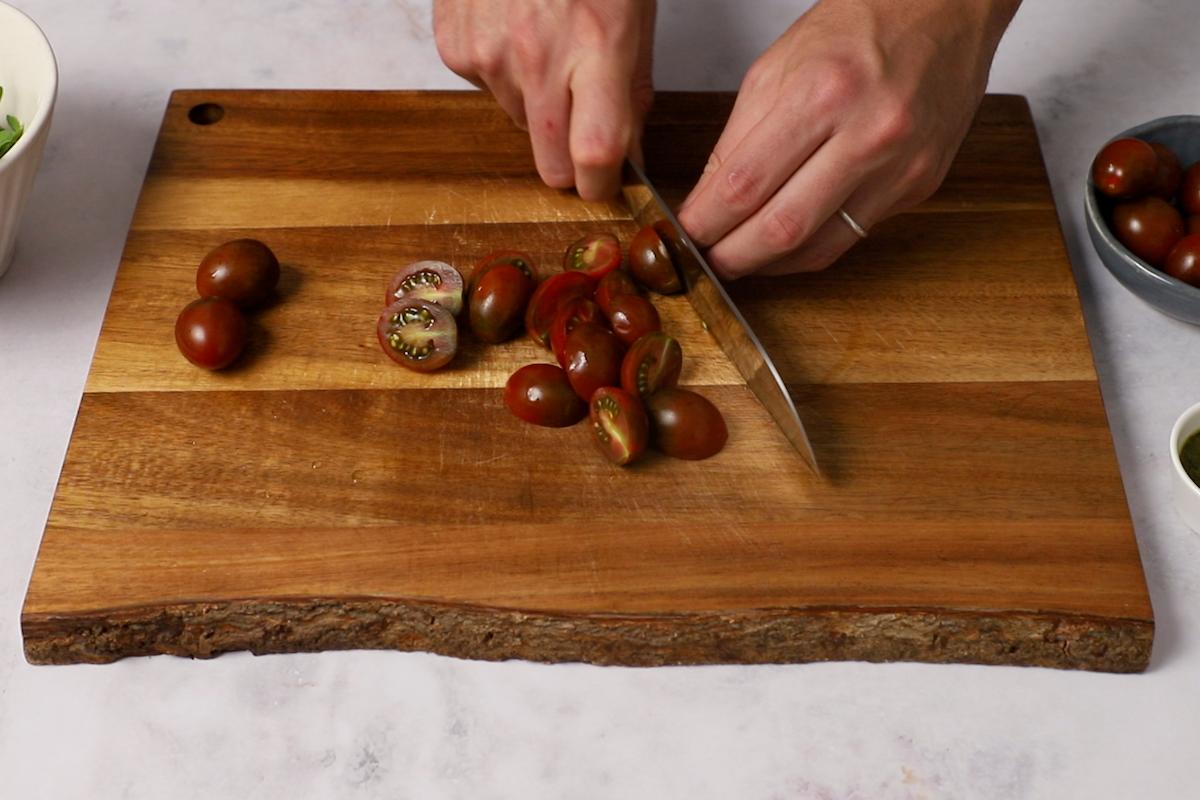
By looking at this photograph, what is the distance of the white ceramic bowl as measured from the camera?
2158mm

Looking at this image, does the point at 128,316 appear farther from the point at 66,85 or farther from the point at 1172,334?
the point at 1172,334

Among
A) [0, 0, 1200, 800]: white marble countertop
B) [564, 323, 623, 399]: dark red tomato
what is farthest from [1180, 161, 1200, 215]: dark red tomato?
[564, 323, 623, 399]: dark red tomato

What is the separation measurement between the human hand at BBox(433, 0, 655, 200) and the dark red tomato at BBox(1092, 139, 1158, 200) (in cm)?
85

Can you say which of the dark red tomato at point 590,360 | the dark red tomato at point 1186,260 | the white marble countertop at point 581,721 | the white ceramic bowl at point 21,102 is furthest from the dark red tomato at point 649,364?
the white ceramic bowl at point 21,102

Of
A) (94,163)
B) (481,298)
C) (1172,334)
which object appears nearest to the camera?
(481,298)

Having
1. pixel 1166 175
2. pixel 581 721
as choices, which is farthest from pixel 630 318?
pixel 1166 175

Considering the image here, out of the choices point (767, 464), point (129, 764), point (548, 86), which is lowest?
point (129, 764)

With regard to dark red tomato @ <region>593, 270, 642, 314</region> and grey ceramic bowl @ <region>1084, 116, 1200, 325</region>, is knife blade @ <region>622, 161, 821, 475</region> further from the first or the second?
grey ceramic bowl @ <region>1084, 116, 1200, 325</region>

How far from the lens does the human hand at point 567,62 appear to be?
213 centimetres

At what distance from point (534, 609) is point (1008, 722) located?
28.8 inches

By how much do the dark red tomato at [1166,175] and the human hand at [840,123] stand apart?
0.43m

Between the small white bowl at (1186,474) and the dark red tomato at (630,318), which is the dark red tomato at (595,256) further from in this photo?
the small white bowl at (1186,474)

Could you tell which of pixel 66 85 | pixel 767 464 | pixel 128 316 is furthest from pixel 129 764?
pixel 66 85

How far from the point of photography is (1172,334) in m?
2.45
